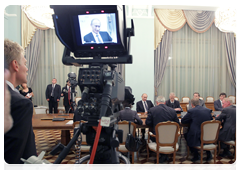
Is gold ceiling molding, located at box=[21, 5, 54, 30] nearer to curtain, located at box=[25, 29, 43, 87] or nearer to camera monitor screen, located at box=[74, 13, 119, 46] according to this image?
curtain, located at box=[25, 29, 43, 87]

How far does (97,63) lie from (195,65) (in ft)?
27.1

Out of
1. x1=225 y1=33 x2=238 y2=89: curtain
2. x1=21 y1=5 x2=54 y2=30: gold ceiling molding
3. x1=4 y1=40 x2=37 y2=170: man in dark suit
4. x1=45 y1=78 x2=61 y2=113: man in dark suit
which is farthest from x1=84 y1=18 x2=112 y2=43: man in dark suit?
x1=225 y1=33 x2=238 y2=89: curtain

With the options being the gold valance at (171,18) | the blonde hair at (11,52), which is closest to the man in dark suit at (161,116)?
the blonde hair at (11,52)

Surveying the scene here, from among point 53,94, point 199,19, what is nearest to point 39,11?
point 53,94

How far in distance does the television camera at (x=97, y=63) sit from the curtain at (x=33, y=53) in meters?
7.54

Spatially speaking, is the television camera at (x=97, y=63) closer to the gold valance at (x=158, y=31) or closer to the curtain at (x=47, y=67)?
the curtain at (x=47, y=67)

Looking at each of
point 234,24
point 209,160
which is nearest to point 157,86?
point 234,24

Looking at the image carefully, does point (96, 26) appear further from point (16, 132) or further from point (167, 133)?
point (167, 133)

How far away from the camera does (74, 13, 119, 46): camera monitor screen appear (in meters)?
0.98

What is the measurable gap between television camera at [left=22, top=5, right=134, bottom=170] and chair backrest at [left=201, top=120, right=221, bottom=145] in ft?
9.00

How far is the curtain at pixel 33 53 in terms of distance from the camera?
774cm

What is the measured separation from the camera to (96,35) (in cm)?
102

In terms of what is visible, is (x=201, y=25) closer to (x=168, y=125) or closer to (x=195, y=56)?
(x=195, y=56)

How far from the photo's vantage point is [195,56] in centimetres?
837
